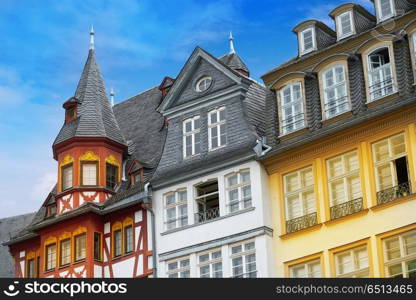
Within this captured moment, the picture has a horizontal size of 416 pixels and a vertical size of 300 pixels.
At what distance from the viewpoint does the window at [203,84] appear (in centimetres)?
5116

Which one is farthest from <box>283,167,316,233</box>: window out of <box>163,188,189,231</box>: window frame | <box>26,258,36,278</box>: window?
<box>26,258,36,278</box>: window

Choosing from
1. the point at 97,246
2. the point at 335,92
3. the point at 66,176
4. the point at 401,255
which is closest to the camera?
the point at 401,255

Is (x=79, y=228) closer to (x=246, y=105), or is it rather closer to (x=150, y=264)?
(x=150, y=264)

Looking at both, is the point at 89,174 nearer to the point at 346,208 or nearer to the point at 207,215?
the point at 207,215

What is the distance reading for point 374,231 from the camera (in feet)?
143

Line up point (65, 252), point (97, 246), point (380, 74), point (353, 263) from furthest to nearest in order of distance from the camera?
point (65, 252), point (97, 246), point (380, 74), point (353, 263)

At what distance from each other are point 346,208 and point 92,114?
14759 millimetres

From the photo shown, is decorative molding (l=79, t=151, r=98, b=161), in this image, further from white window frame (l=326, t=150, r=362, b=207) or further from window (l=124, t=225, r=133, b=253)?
white window frame (l=326, t=150, r=362, b=207)

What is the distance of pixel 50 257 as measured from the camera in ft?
174

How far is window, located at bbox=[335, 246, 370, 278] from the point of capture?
43.7 meters

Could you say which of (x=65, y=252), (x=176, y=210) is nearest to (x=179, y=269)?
(x=176, y=210)

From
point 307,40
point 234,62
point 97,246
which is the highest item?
point 234,62

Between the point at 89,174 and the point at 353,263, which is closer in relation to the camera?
the point at 353,263

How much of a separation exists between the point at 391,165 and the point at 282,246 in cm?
524
